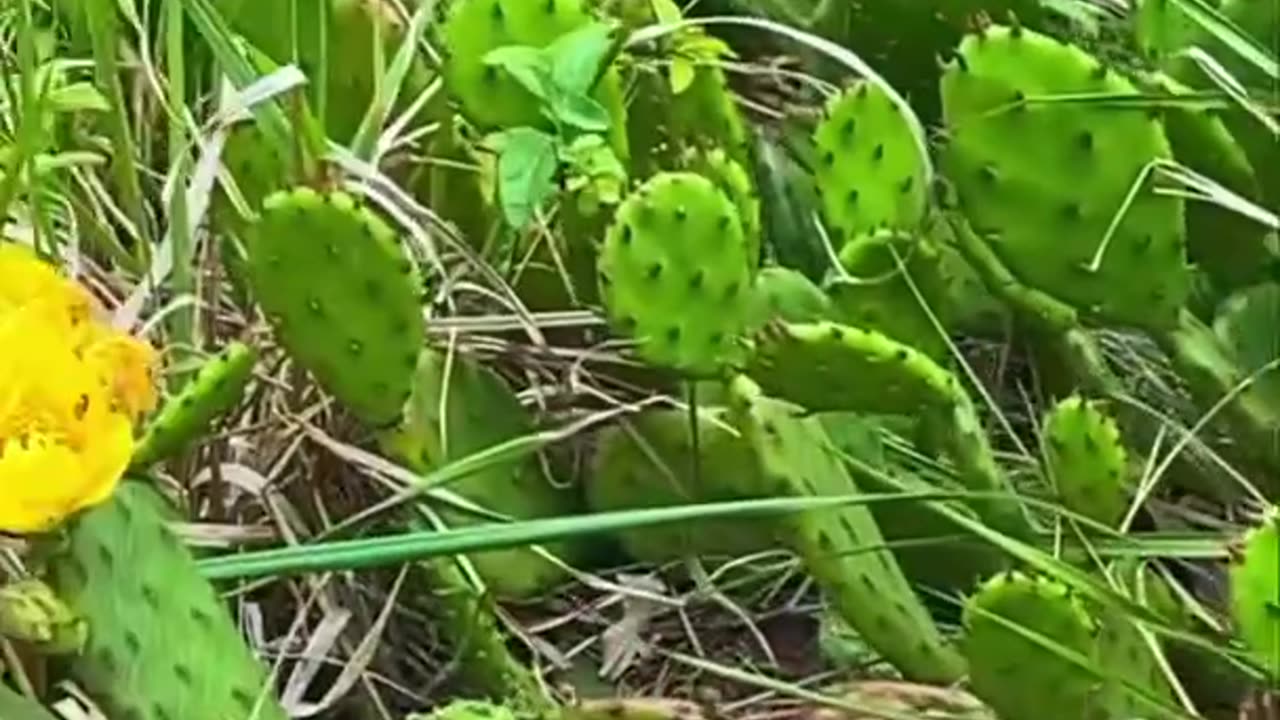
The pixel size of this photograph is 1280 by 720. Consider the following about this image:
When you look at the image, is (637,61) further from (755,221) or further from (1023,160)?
(1023,160)

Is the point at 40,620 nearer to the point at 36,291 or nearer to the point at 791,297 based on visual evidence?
the point at 36,291

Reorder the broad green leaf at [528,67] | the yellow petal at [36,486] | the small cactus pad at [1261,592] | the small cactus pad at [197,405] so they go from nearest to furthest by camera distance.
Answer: the small cactus pad at [1261,592] < the yellow petal at [36,486] < the small cactus pad at [197,405] < the broad green leaf at [528,67]

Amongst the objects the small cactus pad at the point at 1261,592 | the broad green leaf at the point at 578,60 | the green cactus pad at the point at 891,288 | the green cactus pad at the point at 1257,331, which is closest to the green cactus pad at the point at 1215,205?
the green cactus pad at the point at 1257,331

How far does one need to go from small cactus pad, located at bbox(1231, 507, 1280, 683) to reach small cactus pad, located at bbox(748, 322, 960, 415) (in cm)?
24

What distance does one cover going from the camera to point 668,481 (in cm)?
112

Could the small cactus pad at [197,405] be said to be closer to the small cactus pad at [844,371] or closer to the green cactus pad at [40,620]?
the green cactus pad at [40,620]

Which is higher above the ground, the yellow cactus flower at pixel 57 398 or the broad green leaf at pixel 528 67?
the broad green leaf at pixel 528 67

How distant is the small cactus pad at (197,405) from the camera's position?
969 millimetres

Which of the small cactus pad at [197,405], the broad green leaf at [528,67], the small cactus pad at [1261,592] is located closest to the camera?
the small cactus pad at [1261,592]

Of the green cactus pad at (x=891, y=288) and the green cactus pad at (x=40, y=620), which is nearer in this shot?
the green cactus pad at (x=40, y=620)

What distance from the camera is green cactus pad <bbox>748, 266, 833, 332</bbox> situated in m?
1.10

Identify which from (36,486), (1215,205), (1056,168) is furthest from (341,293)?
(1215,205)

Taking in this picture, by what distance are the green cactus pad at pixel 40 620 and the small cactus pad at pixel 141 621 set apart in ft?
0.04

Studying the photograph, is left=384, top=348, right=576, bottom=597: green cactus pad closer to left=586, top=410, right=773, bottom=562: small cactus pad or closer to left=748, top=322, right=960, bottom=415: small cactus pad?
left=586, top=410, right=773, bottom=562: small cactus pad
